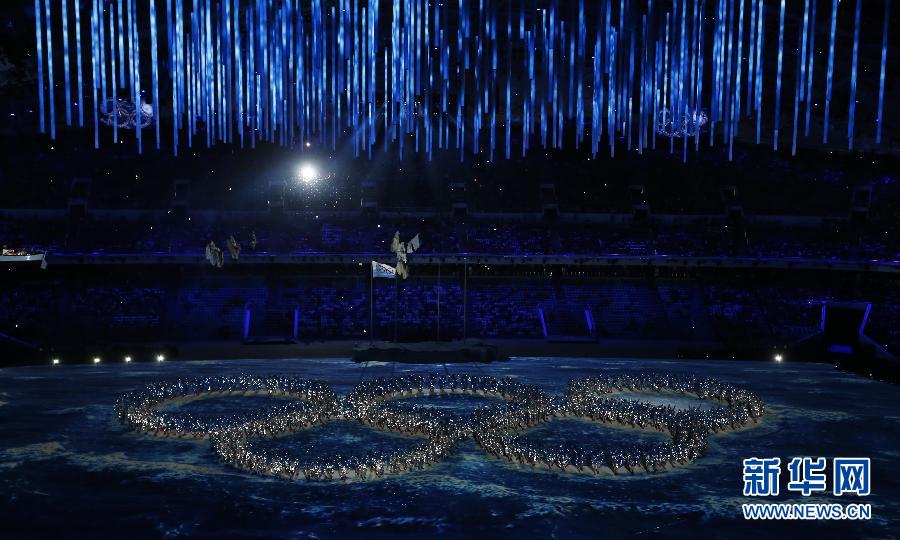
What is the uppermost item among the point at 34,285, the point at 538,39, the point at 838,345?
the point at 538,39

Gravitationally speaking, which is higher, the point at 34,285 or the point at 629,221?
the point at 629,221

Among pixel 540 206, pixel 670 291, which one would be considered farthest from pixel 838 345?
pixel 540 206

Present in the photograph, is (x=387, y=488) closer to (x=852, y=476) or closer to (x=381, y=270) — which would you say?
(x=852, y=476)

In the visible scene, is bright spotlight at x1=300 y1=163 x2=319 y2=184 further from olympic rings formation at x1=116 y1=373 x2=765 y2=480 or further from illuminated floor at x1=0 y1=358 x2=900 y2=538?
illuminated floor at x1=0 y1=358 x2=900 y2=538

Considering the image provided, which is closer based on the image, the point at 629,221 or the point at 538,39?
the point at 538,39

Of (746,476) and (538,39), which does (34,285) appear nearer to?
(538,39)

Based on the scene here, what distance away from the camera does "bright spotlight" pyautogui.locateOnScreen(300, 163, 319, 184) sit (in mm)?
45656

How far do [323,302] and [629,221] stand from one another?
63.2 feet

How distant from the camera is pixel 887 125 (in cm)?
3553

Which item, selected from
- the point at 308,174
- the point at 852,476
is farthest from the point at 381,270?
the point at 852,476

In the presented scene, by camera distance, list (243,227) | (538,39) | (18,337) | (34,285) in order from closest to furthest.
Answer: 1. (538,39)
2. (18,337)
3. (34,285)
4. (243,227)

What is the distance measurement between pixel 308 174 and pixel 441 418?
30978 mm

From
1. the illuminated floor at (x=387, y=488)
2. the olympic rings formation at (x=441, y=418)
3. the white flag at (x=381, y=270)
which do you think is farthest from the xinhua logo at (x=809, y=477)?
the white flag at (x=381, y=270)

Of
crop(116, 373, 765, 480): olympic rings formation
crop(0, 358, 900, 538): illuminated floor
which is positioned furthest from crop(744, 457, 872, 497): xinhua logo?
crop(116, 373, 765, 480): olympic rings formation
